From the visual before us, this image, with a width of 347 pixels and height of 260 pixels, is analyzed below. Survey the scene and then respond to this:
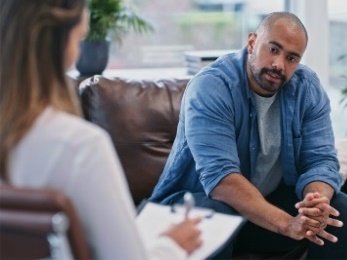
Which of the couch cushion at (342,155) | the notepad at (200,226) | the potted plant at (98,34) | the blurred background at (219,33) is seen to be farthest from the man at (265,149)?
the blurred background at (219,33)

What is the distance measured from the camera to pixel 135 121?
2707mm

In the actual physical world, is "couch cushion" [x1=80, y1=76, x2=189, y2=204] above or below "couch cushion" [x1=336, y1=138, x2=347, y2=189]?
above

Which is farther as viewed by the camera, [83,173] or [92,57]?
[92,57]

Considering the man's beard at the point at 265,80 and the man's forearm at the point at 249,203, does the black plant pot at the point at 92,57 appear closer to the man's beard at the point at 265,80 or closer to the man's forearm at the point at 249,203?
the man's beard at the point at 265,80

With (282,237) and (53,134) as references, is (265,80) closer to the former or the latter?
(282,237)

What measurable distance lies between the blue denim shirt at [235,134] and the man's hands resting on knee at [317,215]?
17cm

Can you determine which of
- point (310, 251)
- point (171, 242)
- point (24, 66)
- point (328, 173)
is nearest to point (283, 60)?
point (328, 173)

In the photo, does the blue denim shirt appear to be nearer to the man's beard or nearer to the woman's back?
the man's beard

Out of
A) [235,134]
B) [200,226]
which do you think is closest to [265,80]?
[235,134]

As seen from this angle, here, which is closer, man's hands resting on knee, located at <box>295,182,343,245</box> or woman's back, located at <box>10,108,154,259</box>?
woman's back, located at <box>10,108,154,259</box>

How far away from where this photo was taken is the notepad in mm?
1433

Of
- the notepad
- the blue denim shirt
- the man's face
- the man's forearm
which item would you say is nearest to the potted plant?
the blue denim shirt

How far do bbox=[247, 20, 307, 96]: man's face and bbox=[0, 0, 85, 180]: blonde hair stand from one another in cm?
127

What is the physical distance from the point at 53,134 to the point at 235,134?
128 centimetres
